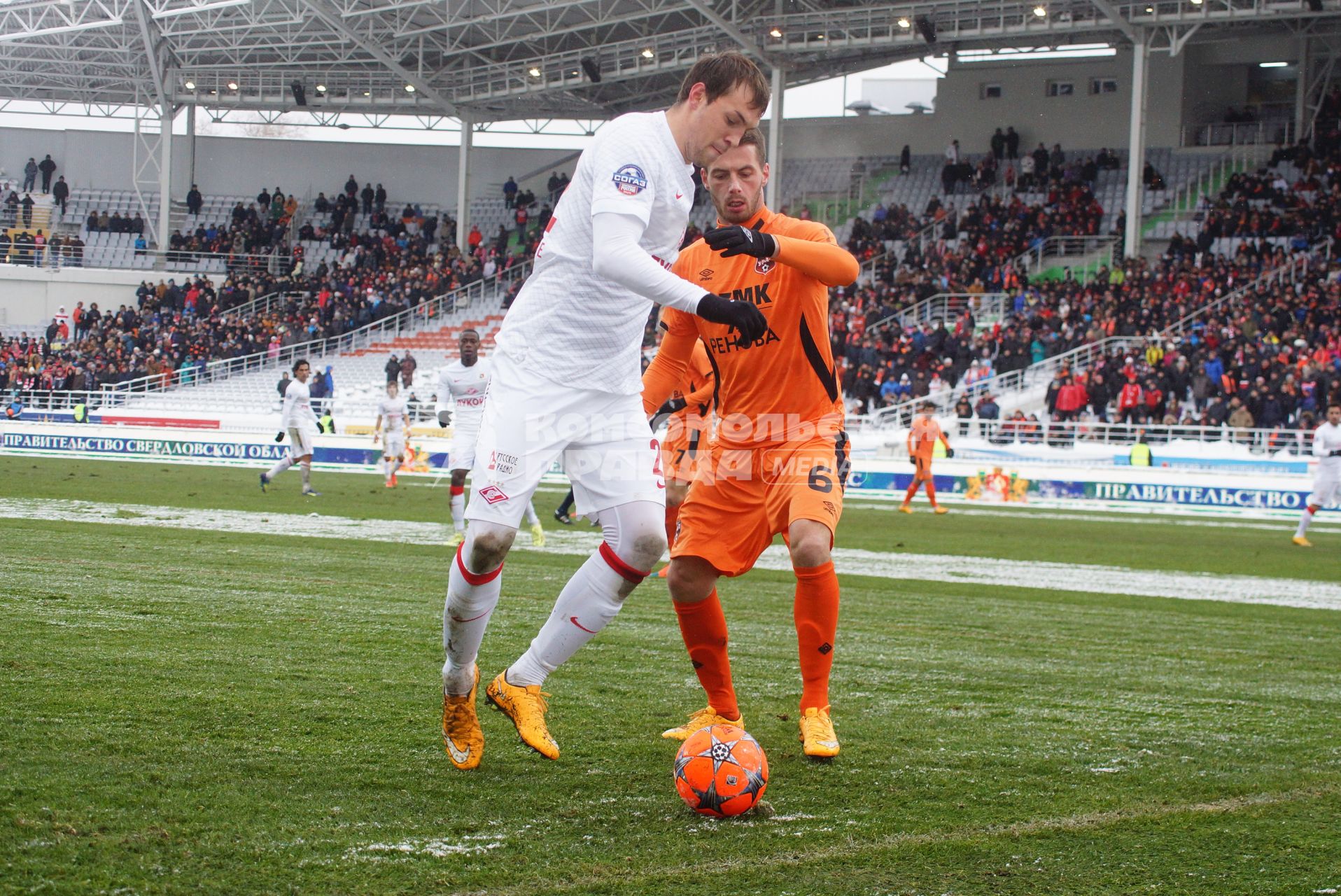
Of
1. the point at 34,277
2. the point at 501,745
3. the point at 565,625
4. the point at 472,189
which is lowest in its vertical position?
the point at 501,745

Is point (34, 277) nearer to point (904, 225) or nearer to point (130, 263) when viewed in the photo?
point (130, 263)

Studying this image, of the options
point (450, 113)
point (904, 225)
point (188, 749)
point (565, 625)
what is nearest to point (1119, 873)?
point (565, 625)

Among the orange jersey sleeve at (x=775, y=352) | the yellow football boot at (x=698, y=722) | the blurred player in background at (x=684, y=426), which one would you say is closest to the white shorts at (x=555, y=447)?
the orange jersey sleeve at (x=775, y=352)

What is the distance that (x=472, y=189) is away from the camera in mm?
50219

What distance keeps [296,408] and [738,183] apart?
1536cm

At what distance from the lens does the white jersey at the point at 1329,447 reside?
1733 centimetres

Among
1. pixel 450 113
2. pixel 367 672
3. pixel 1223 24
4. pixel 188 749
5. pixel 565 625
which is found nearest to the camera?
pixel 188 749

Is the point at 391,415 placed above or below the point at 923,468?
above

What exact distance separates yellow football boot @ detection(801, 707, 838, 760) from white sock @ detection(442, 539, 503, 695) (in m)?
1.18

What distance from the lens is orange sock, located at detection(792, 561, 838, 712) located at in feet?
15.9

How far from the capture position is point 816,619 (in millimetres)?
4906

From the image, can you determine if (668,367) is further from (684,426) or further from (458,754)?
(684,426)

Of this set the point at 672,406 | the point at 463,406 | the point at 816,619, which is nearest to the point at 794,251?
the point at 816,619

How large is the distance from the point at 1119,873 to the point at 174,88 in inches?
1868
